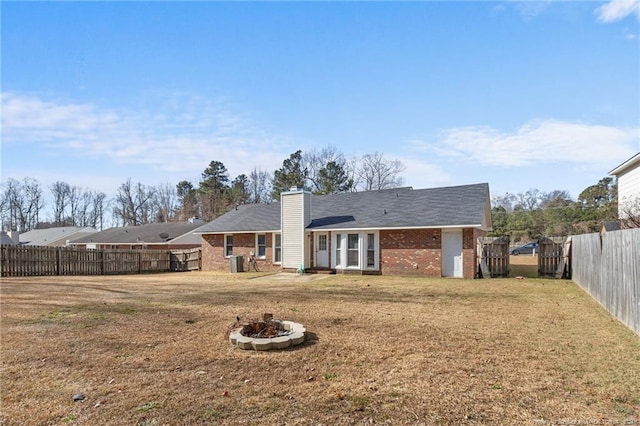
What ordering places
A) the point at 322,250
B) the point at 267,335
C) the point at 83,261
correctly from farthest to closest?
the point at 322,250 < the point at 83,261 < the point at 267,335

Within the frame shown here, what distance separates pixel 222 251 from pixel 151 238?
597 inches

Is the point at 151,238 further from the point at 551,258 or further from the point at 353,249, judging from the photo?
the point at 551,258

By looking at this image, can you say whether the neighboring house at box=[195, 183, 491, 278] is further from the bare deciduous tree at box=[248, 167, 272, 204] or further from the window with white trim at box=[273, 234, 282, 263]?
the bare deciduous tree at box=[248, 167, 272, 204]

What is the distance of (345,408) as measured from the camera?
402 centimetres

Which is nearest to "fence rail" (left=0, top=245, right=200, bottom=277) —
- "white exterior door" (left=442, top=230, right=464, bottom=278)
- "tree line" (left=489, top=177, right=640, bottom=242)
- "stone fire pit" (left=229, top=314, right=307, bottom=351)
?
"white exterior door" (left=442, top=230, right=464, bottom=278)

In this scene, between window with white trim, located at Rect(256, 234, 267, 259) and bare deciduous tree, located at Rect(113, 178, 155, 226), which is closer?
window with white trim, located at Rect(256, 234, 267, 259)

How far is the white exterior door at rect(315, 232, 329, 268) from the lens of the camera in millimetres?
21094

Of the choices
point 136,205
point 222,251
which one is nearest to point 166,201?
point 136,205

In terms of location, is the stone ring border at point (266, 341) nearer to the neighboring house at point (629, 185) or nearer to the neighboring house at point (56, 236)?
the neighboring house at point (629, 185)

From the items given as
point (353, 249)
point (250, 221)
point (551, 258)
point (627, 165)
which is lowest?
point (551, 258)

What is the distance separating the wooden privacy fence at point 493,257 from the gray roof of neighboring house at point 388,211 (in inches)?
37.8

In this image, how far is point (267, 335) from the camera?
6.42 metres

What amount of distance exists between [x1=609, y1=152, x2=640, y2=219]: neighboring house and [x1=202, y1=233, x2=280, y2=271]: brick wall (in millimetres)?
16948

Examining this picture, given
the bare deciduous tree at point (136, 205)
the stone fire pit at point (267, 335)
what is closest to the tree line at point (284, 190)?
the bare deciduous tree at point (136, 205)
